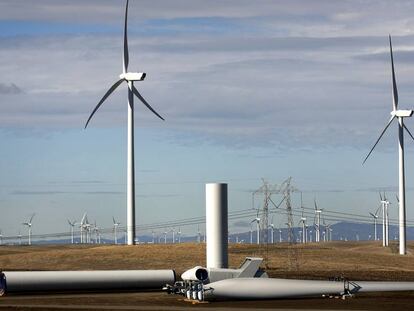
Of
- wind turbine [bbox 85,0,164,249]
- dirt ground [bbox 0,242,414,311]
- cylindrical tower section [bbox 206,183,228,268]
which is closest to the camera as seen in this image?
dirt ground [bbox 0,242,414,311]

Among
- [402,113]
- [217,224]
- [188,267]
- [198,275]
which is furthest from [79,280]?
[402,113]

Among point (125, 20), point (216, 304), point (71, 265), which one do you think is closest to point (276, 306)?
point (216, 304)

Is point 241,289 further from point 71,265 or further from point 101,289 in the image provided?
point 71,265

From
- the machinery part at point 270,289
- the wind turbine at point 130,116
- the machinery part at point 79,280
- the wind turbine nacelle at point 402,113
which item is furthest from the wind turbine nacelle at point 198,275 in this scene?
the wind turbine nacelle at point 402,113

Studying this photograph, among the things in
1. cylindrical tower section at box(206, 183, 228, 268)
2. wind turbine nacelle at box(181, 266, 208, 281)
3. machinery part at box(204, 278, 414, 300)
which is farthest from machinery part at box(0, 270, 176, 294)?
machinery part at box(204, 278, 414, 300)

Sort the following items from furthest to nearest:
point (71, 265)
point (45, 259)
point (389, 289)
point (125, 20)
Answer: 1. point (125, 20)
2. point (45, 259)
3. point (71, 265)
4. point (389, 289)

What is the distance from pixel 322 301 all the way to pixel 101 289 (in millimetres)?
18473

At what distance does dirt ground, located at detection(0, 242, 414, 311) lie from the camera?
7344 centimetres

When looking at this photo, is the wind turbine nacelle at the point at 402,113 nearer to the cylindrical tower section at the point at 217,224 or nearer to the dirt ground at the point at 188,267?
the dirt ground at the point at 188,267

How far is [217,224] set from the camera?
293 ft

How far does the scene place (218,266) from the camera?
90.2 meters

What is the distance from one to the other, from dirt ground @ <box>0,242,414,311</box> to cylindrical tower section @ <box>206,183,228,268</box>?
7.38 metres

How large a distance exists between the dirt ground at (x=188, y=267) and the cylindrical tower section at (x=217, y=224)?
738 cm

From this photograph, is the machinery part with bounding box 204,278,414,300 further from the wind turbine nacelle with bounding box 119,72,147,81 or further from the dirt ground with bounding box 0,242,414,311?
the wind turbine nacelle with bounding box 119,72,147,81
